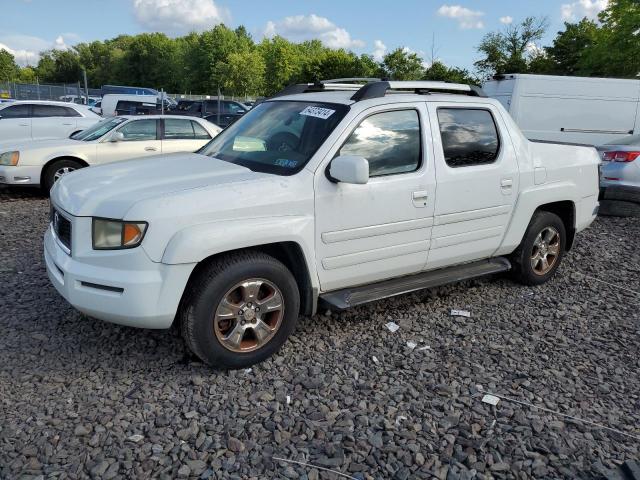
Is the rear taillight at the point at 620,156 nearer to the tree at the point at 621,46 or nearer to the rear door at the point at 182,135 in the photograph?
the rear door at the point at 182,135

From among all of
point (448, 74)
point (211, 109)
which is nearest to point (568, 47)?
point (448, 74)

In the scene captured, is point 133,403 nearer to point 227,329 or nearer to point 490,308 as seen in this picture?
point 227,329

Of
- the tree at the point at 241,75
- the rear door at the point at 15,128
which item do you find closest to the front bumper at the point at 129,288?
the rear door at the point at 15,128

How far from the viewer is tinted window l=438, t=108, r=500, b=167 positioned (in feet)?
13.9

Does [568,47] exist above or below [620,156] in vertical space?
above

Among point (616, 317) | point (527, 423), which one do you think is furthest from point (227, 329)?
point (616, 317)

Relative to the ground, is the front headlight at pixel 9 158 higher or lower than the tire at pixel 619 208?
higher

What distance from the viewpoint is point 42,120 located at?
12938 mm

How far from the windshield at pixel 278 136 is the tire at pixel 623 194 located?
6334 mm

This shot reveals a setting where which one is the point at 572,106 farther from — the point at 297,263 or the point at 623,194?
the point at 297,263

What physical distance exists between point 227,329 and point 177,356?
19.9 inches

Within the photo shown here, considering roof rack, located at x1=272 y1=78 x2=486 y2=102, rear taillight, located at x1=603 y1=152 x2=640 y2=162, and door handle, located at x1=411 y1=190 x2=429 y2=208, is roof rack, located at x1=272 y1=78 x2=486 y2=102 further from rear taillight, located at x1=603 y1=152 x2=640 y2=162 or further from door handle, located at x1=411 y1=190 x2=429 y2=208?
rear taillight, located at x1=603 y1=152 x2=640 y2=162

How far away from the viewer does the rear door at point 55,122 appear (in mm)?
12852

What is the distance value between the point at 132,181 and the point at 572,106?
1105 centimetres
